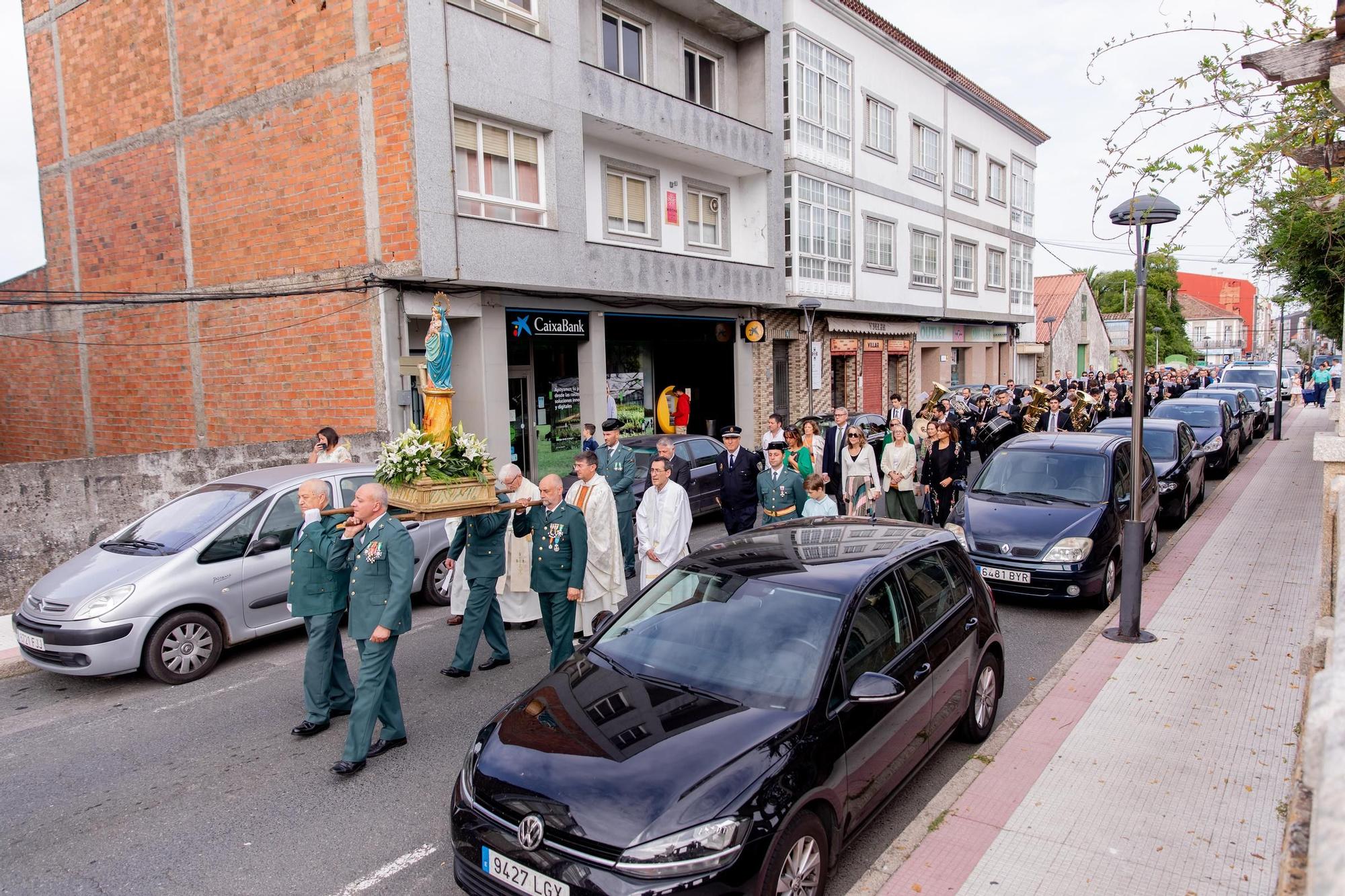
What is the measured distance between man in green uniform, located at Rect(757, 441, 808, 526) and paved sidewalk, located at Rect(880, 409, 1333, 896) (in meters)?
2.57

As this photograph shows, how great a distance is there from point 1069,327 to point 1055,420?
36.5m

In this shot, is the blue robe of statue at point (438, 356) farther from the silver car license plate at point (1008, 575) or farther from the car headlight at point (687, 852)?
the car headlight at point (687, 852)

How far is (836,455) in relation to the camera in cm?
1179

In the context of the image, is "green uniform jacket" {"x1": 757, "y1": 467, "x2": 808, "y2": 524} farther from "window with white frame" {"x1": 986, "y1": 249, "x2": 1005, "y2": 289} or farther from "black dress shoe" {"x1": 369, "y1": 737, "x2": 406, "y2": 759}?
"window with white frame" {"x1": 986, "y1": 249, "x2": 1005, "y2": 289}

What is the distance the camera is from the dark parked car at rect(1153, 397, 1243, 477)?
1692 centimetres

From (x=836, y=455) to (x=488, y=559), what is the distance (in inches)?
237

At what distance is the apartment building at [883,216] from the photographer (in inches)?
865

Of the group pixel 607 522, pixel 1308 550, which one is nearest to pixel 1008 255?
pixel 1308 550

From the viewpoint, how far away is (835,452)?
11.8 metres

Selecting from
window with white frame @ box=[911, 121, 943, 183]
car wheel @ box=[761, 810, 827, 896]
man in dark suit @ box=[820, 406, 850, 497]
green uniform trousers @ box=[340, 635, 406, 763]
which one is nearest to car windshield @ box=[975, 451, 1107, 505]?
man in dark suit @ box=[820, 406, 850, 497]

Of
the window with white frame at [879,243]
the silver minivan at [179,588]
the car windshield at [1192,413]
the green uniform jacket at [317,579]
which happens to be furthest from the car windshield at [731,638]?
the window with white frame at [879,243]

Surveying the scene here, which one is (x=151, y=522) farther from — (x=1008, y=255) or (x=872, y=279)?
(x=1008, y=255)

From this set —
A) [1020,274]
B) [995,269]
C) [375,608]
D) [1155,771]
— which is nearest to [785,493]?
[1155,771]

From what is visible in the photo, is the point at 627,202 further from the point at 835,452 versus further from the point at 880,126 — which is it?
the point at 880,126
